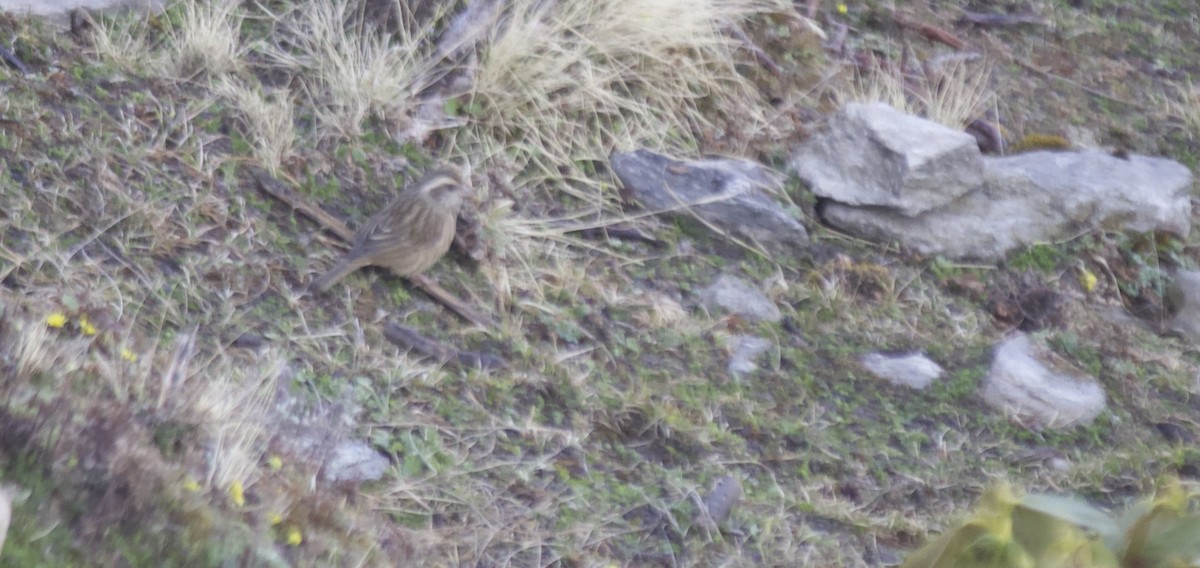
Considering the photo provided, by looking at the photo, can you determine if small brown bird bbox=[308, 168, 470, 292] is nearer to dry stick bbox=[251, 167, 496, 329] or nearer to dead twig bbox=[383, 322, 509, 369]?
dry stick bbox=[251, 167, 496, 329]

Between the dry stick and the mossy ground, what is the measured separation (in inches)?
2.1

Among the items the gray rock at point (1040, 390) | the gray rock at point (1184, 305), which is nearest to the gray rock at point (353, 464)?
the gray rock at point (1040, 390)

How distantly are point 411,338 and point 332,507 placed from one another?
1.59 m

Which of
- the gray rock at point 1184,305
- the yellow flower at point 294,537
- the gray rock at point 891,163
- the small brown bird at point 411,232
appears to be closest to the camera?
the yellow flower at point 294,537

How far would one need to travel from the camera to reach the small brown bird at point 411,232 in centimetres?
535

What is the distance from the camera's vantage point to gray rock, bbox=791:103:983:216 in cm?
677

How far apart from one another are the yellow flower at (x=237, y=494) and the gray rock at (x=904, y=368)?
3280 mm

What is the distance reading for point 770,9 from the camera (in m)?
7.86

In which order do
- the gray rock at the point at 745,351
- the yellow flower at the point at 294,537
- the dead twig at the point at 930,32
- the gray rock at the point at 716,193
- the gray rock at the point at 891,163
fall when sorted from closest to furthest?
the yellow flower at the point at 294,537 < the gray rock at the point at 745,351 < the gray rock at the point at 716,193 < the gray rock at the point at 891,163 < the dead twig at the point at 930,32

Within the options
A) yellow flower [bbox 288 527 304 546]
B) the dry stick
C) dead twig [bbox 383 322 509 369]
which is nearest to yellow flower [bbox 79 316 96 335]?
yellow flower [bbox 288 527 304 546]

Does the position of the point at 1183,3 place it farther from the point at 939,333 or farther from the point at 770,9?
the point at 939,333

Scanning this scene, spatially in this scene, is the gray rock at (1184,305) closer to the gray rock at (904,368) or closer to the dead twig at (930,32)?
Result: the gray rock at (904,368)

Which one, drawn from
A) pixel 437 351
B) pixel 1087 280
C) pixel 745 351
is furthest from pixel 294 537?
pixel 1087 280

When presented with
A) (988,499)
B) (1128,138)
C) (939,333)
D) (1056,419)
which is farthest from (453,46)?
(988,499)
